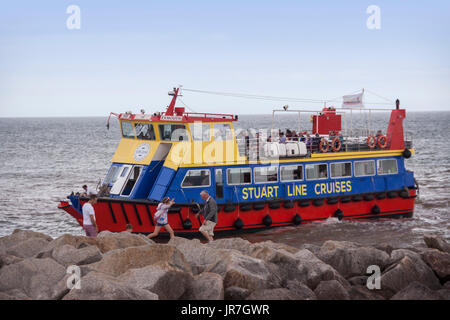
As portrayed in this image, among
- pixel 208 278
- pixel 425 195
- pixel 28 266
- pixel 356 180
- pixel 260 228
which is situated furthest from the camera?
pixel 425 195

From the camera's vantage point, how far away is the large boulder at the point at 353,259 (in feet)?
35.1

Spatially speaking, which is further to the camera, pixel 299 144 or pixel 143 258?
pixel 299 144

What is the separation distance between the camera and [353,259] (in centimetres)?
1082

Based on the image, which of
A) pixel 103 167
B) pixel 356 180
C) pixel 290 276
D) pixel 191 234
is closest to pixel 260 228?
pixel 191 234

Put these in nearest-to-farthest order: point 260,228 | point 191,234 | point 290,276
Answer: point 290,276
point 191,234
point 260,228

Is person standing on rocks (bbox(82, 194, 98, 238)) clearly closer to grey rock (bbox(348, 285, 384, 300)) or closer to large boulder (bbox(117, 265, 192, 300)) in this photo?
large boulder (bbox(117, 265, 192, 300))

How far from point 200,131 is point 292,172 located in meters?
3.40

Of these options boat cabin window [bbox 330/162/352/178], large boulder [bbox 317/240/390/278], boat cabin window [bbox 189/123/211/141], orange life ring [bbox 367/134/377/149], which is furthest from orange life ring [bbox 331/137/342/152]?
large boulder [bbox 317/240/390/278]

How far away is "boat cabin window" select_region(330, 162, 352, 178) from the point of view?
18.9 m

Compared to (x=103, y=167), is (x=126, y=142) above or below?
above

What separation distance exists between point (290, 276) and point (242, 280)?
1.38 meters

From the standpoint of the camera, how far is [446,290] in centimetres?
873

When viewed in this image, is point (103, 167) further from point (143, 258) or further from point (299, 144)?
point (143, 258)

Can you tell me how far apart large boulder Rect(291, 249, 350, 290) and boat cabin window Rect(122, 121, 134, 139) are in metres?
9.05
